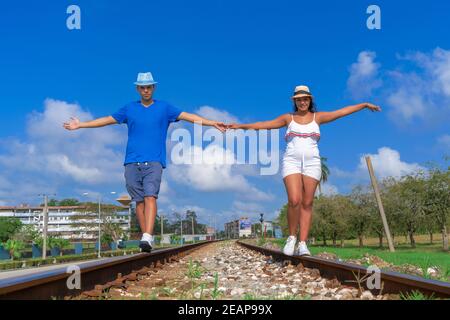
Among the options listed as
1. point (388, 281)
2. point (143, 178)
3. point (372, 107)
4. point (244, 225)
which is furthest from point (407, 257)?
point (244, 225)

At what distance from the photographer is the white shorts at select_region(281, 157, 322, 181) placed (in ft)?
19.8

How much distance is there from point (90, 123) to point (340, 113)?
3.02 m

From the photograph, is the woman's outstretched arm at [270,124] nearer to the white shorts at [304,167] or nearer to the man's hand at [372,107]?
the white shorts at [304,167]

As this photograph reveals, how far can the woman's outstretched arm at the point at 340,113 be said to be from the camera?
6180 mm

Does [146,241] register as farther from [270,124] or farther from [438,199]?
[438,199]

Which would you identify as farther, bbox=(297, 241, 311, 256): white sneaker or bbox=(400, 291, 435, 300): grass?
bbox=(297, 241, 311, 256): white sneaker

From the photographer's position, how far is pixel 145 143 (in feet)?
19.7

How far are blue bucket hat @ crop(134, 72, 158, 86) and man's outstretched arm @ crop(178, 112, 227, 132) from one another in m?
0.55

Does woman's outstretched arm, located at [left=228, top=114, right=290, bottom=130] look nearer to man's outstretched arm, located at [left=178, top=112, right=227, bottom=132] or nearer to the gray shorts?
man's outstretched arm, located at [left=178, top=112, right=227, bottom=132]

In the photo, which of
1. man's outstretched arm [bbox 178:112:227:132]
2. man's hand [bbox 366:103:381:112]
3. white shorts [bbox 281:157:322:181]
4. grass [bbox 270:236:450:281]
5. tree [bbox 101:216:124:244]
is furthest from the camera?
tree [bbox 101:216:124:244]


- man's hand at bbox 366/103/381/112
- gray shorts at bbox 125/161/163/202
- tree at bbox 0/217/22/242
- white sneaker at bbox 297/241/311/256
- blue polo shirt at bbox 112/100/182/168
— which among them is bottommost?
tree at bbox 0/217/22/242

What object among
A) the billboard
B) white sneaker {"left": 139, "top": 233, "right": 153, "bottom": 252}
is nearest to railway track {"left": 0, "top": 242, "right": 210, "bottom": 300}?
white sneaker {"left": 139, "top": 233, "right": 153, "bottom": 252}

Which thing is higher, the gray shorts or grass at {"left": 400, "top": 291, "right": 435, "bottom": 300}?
the gray shorts
